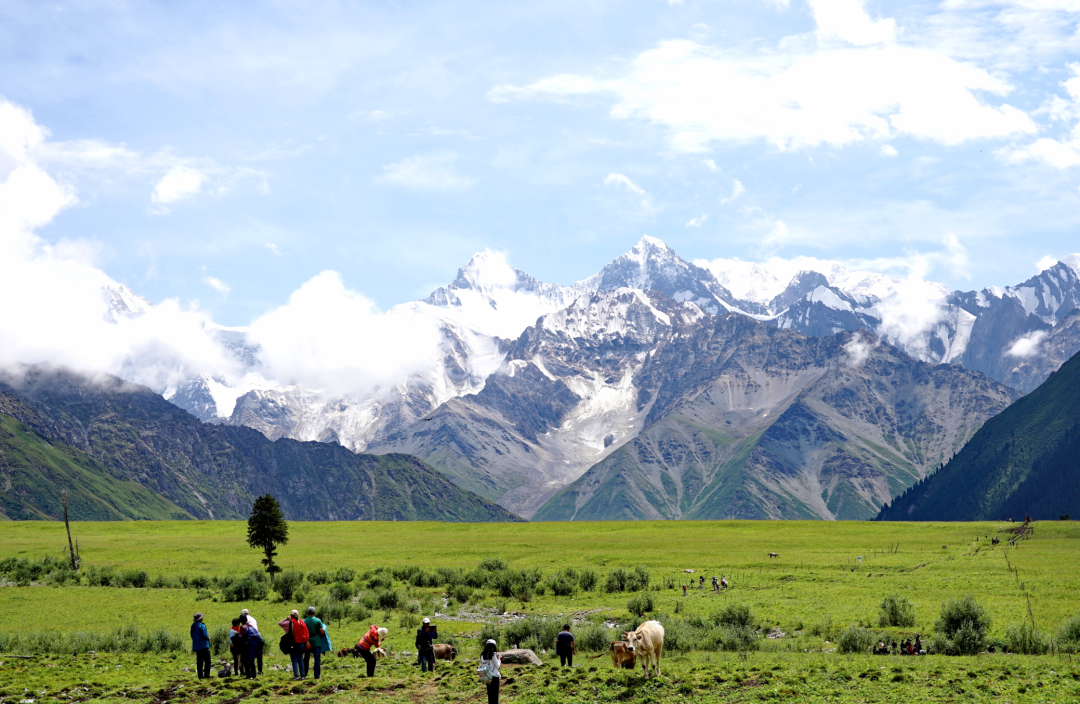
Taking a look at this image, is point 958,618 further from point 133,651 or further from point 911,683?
point 133,651

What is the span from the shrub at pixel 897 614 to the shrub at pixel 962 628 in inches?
136

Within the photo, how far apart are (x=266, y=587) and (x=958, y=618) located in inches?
2127

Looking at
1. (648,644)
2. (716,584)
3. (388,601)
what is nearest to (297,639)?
(648,644)

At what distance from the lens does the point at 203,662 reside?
37781 mm

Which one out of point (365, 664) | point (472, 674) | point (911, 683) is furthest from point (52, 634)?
point (911, 683)

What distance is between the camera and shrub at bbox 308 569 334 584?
84.3m

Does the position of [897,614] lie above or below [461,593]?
above

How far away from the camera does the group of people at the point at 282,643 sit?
122 feet

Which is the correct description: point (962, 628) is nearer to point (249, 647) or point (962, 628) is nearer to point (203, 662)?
point (249, 647)

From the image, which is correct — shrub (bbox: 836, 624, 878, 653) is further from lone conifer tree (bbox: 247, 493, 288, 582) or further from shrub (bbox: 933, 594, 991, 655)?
lone conifer tree (bbox: 247, 493, 288, 582)

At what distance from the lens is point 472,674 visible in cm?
3853

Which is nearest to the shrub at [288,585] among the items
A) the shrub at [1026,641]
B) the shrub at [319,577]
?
the shrub at [319,577]

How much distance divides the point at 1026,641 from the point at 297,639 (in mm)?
A: 34808

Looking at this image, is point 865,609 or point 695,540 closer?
Answer: point 865,609
